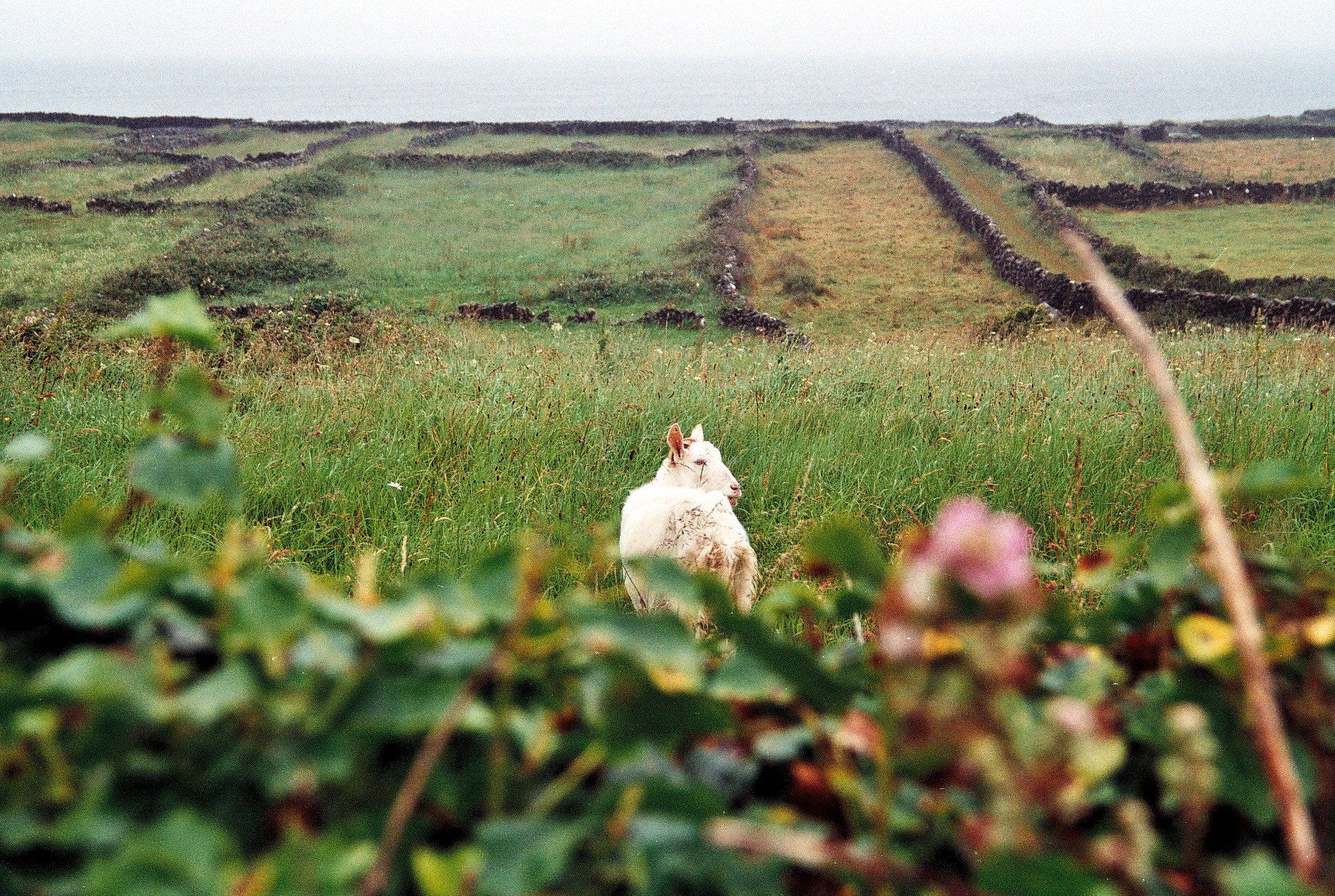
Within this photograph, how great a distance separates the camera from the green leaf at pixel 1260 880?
2.11 ft

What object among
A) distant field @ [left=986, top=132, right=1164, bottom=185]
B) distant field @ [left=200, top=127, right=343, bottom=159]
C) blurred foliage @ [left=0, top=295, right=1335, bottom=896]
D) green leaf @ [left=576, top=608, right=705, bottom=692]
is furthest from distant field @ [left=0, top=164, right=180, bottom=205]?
distant field @ [left=986, top=132, right=1164, bottom=185]

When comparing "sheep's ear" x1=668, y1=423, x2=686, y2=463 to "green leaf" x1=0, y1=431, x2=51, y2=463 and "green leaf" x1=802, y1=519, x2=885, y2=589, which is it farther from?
"green leaf" x1=802, y1=519, x2=885, y2=589

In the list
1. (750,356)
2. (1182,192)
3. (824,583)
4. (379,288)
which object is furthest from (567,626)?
(1182,192)

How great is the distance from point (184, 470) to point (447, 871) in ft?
1.92

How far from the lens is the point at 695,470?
5.39 meters

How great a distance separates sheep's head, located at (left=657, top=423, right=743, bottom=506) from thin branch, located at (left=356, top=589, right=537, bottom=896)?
4.46 m

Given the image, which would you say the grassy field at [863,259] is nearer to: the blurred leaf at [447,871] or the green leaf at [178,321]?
the green leaf at [178,321]

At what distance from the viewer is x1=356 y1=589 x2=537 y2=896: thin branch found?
2.46 ft

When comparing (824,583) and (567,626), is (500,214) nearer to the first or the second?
(824,583)

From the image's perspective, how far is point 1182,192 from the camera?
98.1 ft

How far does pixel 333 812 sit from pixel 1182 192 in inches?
1444

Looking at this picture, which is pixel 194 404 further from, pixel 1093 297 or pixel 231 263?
pixel 231 263

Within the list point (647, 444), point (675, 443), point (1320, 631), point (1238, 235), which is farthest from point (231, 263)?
point (1238, 235)

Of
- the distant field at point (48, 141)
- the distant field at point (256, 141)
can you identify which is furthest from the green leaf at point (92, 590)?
the distant field at point (256, 141)
